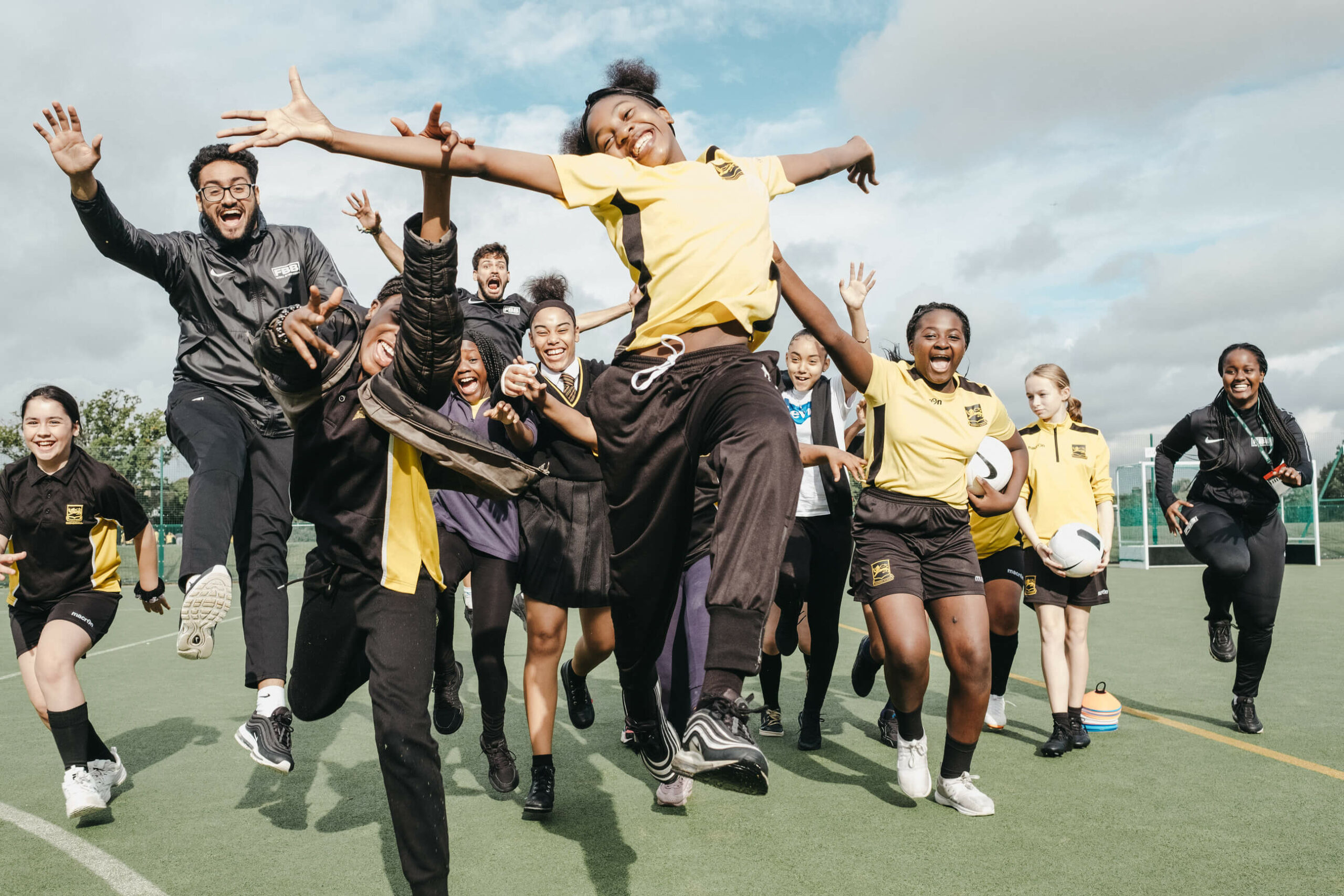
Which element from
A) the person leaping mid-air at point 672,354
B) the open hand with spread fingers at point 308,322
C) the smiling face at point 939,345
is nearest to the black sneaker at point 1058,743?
the smiling face at point 939,345

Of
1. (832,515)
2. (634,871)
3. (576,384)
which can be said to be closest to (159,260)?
(576,384)

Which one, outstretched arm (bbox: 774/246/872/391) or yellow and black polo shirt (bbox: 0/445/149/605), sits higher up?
outstretched arm (bbox: 774/246/872/391)

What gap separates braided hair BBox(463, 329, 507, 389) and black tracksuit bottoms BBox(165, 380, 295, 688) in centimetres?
133

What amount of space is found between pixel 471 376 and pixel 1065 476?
3.89 m

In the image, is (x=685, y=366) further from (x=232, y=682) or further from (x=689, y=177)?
(x=232, y=682)

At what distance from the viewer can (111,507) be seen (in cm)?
550

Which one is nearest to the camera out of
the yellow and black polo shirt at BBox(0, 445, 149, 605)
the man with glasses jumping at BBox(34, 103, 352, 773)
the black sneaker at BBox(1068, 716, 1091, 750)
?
the man with glasses jumping at BBox(34, 103, 352, 773)

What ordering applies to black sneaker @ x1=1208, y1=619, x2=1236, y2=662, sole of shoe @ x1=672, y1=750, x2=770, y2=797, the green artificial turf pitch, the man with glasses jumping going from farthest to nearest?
black sneaker @ x1=1208, y1=619, x2=1236, y2=662 → the man with glasses jumping → the green artificial turf pitch → sole of shoe @ x1=672, y1=750, x2=770, y2=797

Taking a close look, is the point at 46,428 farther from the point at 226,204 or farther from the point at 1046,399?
the point at 1046,399

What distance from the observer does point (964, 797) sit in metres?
4.88

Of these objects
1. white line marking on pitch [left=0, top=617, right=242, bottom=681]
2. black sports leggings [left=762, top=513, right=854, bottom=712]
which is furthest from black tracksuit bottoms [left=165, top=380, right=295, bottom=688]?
white line marking on pitch [left=0, top=617, right=242, bottom=681]

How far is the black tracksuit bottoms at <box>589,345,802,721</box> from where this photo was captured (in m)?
2.77

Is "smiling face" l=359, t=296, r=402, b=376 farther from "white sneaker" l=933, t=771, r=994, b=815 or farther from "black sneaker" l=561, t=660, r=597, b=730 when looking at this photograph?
"white sneaker" l=933, t=771, r=994, b=815

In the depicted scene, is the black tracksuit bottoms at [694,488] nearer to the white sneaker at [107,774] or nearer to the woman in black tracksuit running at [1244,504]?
the white sneaker at [107,774]
